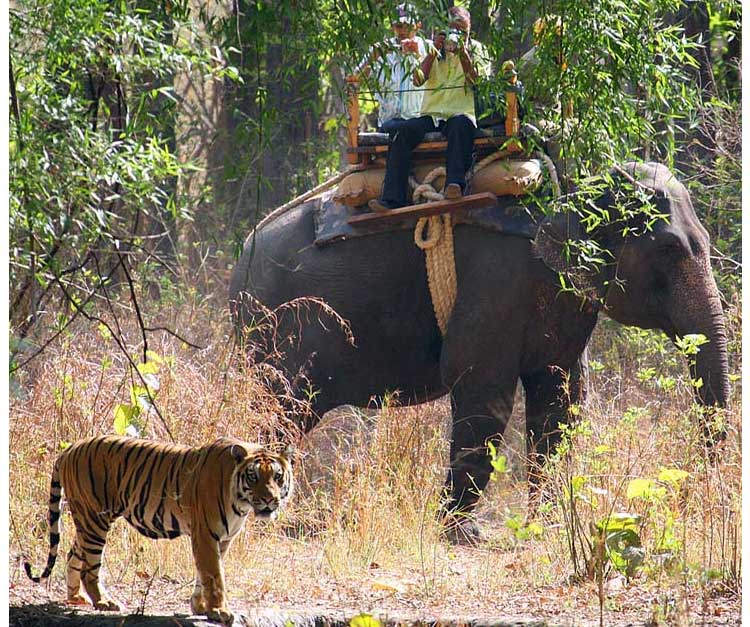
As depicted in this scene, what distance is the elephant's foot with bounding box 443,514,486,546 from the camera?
795 centimetres

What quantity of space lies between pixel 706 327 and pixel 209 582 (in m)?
3.91

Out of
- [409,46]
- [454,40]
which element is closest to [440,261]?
[409,46]

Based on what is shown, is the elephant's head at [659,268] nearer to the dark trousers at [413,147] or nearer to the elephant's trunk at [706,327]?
the elephant's trunk at [706,327]

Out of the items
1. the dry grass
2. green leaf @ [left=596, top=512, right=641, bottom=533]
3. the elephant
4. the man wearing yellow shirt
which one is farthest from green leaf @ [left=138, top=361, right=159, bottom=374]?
green leaf @ [left=596, top=512, right=641, bottom=533]

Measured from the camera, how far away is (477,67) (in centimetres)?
758

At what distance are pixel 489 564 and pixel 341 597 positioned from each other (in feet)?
3.16

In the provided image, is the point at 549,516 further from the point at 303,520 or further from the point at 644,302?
the point at 644,302

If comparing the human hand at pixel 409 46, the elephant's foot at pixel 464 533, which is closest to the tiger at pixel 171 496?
the human hand at pixel 409 46

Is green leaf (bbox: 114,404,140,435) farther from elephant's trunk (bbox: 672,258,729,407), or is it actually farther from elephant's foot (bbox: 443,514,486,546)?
elephant's trunk (bbox: 672,258,729,407)

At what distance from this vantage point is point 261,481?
530cm

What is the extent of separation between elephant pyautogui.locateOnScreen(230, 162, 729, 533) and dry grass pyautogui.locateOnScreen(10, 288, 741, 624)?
260 millimetres

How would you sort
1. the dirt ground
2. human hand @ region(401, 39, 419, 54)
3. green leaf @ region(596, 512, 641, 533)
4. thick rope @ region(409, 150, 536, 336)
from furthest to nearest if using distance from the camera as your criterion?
thick rope @ region(409, 150, 536, 336)
human hand @ region(401, 39, 419, 54)
green leaf @ region(596, 512, 641, 533)
the dirt ground
